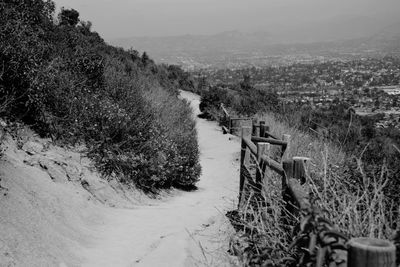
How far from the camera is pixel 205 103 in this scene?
97.2 feet

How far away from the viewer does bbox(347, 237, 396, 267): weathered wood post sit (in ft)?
7.01

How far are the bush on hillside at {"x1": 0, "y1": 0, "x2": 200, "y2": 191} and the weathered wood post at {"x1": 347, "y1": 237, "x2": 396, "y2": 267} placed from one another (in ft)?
20.3

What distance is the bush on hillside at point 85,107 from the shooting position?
8.56 metres

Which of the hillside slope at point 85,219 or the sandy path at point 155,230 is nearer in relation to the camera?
the hillside slope at point 85,219

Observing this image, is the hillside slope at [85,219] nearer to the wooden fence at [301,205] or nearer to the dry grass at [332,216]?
the dry grass at [332,216]

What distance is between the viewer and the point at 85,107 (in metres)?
9.78

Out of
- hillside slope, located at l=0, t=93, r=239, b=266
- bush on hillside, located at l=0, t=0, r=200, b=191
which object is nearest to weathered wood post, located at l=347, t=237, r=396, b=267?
hillside slope, located at l=0, t=93, r=239, b=266

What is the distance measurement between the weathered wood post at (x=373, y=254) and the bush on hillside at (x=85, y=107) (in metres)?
6.18

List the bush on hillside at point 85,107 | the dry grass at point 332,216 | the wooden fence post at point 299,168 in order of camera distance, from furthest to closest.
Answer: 1. the bush on hillside at point 85,107
2. the wooden fence post at point 299,168
3. the dry grass at point 332,216

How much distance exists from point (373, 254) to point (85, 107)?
831 cm

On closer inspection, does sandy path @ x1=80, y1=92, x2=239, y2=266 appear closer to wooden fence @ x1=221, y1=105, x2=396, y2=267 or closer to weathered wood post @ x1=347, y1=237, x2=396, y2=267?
wooden fence @ x1=221, y1=105, x2=396, y2=267

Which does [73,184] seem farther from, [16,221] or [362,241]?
[362,241]

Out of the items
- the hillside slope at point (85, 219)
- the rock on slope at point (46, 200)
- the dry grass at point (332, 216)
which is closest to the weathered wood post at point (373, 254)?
the dry grass at point (332, 216)

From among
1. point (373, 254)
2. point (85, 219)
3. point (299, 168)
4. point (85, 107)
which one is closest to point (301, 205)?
point (373, 254)
